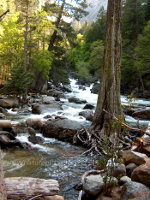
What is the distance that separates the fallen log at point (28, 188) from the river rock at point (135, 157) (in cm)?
161

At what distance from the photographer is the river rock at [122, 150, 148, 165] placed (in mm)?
3566

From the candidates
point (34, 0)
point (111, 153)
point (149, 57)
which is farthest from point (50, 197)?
point (149, 57)

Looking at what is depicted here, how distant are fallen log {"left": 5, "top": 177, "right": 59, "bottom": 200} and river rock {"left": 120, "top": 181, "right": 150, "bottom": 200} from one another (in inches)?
42.0

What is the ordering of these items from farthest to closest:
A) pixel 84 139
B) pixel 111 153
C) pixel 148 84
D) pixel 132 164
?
pixel 148 84 < pixel 84 139 < pixel 132 164 < pixel 111 153

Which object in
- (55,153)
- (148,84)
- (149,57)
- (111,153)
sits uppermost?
(149,57)

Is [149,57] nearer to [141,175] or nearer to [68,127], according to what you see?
[68,127]

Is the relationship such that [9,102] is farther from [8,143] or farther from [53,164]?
[53,164]

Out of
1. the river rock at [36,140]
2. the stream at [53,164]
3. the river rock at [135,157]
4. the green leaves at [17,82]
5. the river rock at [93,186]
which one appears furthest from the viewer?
the green leaves at [17,82]

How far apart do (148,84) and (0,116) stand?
18754mm

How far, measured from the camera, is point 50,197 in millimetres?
2910

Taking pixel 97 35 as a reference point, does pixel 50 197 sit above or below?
below

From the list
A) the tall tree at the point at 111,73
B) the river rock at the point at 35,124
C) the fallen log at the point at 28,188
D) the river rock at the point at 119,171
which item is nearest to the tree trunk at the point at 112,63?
the tall tree at the point at 111,73

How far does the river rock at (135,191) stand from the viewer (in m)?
2.59

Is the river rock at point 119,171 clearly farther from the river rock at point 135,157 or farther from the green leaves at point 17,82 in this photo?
the green leaves at point 17,82
